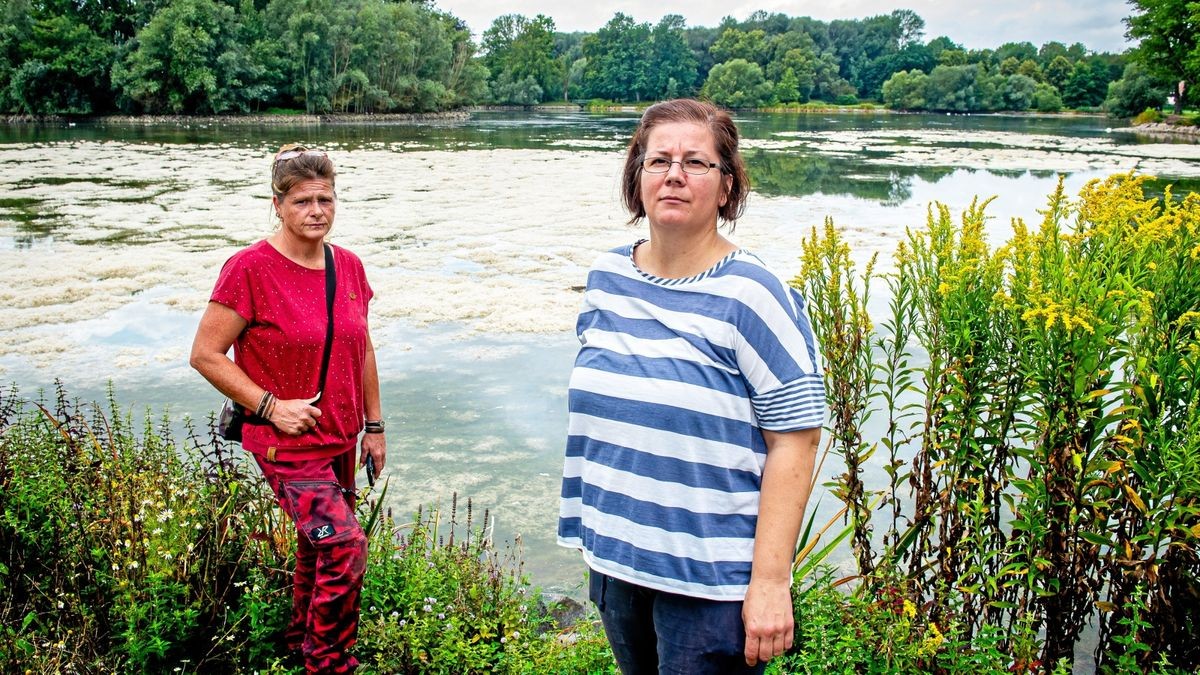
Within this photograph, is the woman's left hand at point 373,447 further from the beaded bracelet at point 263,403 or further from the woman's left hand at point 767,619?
→ the woman's left hand at point 767,619

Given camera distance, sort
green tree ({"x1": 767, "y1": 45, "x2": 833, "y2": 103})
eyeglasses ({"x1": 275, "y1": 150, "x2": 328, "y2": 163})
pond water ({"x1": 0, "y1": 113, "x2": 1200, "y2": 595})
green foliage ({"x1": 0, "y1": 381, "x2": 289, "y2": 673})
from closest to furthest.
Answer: green foliage ({"x1": 0, "y1": 381, "x2": 289, "y2": 673}) < eyeglasses ({"x1": 275, "y1": 150, "x2": 328, "y2": 163}) < pond water ({"x1": 0, "y1": 113, "x2": 1200, "y2": 595}) < green tree ({"x1": 767, "y1": 45, "x2": 833, "y2": 103})

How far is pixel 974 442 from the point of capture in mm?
3180

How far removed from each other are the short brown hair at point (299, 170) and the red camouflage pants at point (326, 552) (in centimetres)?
97

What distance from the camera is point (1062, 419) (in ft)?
9.34

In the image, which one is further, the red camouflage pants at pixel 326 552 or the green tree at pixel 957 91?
the green tree at pixel 957 91

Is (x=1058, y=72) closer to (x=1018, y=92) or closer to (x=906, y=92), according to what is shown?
(x=1018, y=92)

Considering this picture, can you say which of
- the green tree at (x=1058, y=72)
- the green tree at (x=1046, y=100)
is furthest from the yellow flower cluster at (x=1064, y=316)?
the green tree at (x=1058, y=72)

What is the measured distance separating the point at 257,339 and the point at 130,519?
3.32 feet

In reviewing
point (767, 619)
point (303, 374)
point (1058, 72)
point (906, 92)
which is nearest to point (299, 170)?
point (303, 374)

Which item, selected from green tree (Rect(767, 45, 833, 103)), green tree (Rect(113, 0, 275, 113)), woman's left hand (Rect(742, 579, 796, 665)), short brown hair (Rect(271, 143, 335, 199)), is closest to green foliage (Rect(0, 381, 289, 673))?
short brown hair (Rect(271, 143, 335, 199))

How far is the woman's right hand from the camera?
116 inches

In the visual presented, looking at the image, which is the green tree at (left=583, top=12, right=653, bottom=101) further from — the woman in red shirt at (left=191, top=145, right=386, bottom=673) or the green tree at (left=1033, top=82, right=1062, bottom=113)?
the woman in red shirt at (left=191, top=145, right=386, bottom=673)

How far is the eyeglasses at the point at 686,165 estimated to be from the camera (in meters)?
2.11

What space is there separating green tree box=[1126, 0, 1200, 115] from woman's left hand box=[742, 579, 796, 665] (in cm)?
6575
